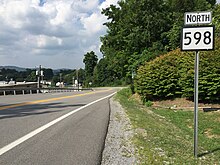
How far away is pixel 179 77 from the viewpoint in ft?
56.6

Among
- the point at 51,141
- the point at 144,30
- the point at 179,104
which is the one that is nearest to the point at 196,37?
the point at 51,141

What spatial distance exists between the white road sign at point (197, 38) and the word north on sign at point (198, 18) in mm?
208

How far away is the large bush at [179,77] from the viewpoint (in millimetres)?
14898

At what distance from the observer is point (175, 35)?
984 inches

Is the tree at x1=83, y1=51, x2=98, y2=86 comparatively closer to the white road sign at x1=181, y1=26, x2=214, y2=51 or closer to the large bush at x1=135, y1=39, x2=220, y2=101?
the large bush at x1=135, y1=39, x2=220, y2=101

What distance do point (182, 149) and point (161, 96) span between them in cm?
1291

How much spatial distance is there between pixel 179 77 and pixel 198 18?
11.9 meters

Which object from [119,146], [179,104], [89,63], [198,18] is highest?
[89,63]

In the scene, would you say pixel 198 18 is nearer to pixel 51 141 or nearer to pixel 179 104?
pixel 51 141

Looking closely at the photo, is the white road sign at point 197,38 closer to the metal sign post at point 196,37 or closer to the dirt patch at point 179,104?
the metal sign post at point 196,37

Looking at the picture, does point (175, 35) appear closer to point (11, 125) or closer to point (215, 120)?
point (215, 120)

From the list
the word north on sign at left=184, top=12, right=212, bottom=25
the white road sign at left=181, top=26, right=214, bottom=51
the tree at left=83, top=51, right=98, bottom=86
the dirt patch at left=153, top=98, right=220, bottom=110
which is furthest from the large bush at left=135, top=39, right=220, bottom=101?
the tree at left=83, top=51, right=98, bottom=86

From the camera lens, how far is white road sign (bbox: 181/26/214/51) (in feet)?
17.9

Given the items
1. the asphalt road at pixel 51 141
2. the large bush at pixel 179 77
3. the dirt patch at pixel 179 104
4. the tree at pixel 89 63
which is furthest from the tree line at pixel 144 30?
the tree at pixel 89 63
